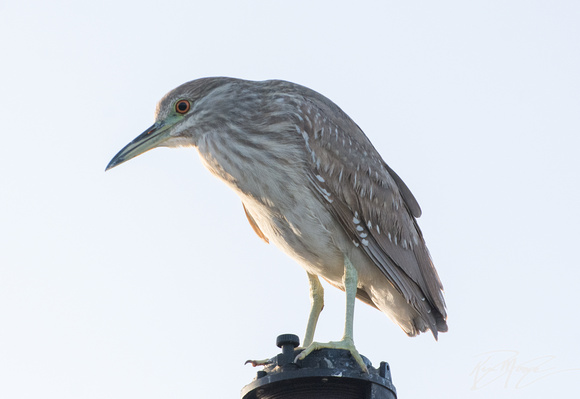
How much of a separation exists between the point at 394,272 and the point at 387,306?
1.30 ft

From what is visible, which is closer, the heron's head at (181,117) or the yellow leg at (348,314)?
the yellow leg at (348,314)

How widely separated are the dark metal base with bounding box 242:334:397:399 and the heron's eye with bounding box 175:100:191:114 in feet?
8.58

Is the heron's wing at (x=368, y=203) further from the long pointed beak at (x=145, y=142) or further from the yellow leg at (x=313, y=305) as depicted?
the long pointed beak at (x=145, y=142)

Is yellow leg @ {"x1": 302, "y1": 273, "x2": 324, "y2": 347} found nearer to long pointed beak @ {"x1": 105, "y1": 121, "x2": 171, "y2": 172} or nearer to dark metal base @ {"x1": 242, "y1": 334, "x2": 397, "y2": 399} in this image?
long pointed beak @ {"x1": 105, "y1": 121, "x2": 171, "y2": 172}

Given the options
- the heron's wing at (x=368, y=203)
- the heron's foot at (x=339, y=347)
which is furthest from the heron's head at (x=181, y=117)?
the heron's foot at (x=339, y=347)

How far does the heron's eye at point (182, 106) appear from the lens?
5.96 metres

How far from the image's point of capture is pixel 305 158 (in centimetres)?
567

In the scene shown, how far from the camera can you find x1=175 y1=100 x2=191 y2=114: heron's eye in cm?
596

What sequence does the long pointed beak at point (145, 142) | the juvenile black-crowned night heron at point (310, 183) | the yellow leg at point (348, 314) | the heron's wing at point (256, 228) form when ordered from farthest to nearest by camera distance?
1. the heron's wing at point (256, 228)
2. the long pointed beak at point (145, 142)
3. the juvenile black-crowned night heron at point (310, 183)
4. the yellow leg at point (348, 314)

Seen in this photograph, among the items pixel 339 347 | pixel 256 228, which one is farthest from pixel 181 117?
pixel 339 347

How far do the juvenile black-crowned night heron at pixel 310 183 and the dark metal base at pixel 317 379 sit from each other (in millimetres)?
1501

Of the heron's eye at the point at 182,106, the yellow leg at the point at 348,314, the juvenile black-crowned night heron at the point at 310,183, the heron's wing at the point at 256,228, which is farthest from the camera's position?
the heron's wing at the point at 256,228

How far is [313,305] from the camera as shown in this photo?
241 inches

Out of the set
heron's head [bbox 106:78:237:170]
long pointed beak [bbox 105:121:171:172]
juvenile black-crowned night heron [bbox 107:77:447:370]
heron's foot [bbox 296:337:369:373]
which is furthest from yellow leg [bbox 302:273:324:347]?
long pointed beak [bbox 105:121:171:172]
